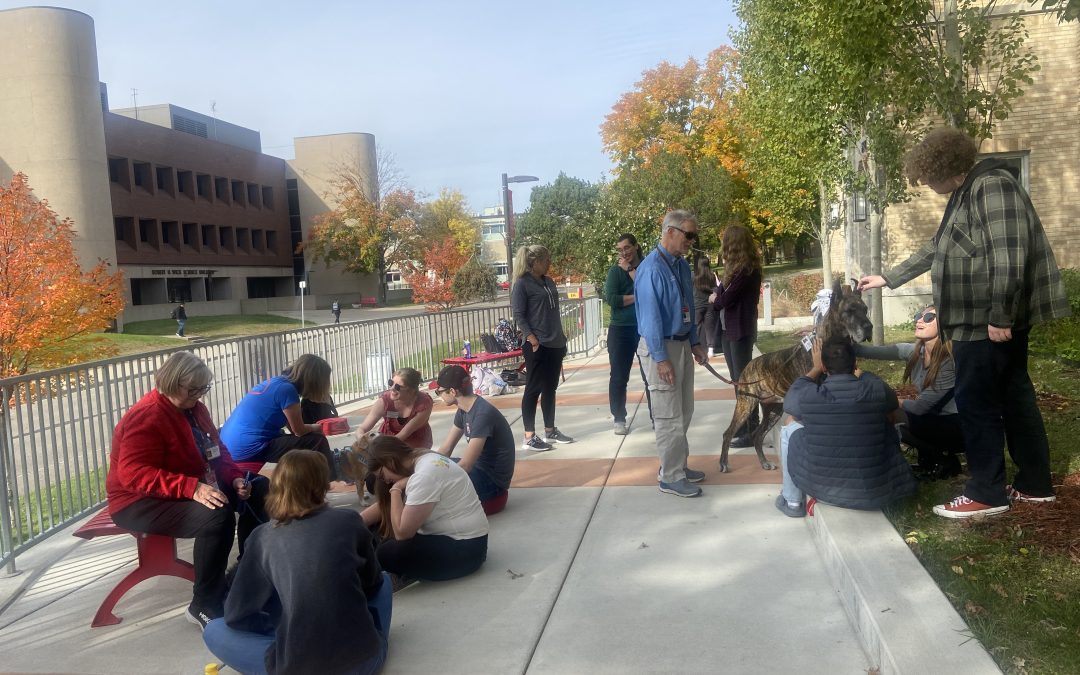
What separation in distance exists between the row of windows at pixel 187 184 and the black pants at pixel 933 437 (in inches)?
2060

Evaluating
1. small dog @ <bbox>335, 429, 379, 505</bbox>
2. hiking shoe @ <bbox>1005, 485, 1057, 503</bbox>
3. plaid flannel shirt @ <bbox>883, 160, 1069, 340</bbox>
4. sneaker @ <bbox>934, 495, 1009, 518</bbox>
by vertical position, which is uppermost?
plaid flannel shirt @ <bbox>883, 160, 1069, 340</bbox>

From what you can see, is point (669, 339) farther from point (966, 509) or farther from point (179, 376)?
point (179, 376)

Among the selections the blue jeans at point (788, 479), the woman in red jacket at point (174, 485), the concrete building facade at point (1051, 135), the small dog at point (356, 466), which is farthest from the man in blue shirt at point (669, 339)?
the concrete building facade at point (1051, 135)

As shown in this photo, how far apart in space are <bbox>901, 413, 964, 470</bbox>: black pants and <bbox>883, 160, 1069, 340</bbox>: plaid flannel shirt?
100 centimetres

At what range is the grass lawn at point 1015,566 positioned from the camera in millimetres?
3059

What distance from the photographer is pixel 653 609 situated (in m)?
3.99

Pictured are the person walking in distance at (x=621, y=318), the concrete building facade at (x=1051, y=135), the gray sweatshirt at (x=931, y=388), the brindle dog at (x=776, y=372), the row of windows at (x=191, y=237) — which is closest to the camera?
the gray sweatshirt at (x=931, y=388)

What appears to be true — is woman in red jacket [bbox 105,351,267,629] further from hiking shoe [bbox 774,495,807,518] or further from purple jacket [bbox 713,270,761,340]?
purple jacket [bbox 713,270,761,340]

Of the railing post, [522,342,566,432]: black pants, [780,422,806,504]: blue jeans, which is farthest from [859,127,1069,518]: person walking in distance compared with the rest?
the railing post

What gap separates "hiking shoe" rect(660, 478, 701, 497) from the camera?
574cm

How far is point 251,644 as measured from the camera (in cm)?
337

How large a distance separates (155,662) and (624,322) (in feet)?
16.5

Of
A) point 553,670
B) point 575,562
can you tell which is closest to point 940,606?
point 553,670

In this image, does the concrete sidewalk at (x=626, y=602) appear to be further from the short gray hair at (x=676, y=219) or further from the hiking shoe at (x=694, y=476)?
the short gray hair at (x=676, y=219)
